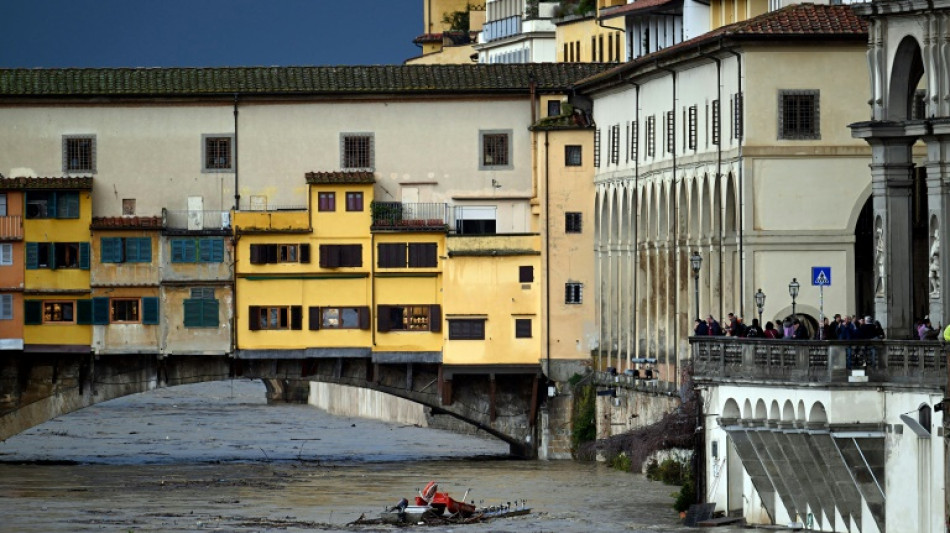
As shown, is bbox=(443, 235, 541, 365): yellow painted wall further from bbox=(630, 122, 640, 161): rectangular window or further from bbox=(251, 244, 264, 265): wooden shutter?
bbox=(630, 122, 640, 161): rectangular window

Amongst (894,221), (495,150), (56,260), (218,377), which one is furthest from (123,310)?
(894,221)

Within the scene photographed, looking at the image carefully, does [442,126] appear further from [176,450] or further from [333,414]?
[333,414]

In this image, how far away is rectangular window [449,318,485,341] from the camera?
96.9 m

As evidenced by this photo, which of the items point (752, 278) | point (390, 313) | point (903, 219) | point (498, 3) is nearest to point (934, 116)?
→ point (903, 219)

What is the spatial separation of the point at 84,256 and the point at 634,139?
1758 cm

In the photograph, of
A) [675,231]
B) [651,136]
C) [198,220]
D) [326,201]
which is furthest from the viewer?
[198,220]

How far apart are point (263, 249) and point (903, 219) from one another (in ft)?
118

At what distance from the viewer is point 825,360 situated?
6278 centimetres

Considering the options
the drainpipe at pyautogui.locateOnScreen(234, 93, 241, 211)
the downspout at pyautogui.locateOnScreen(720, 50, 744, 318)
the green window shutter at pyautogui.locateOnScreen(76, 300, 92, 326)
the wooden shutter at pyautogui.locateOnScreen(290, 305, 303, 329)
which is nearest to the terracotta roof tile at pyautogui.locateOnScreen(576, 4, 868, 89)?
the downspout at pyautogui.locateOnScreen(720, 50, 744, 318)

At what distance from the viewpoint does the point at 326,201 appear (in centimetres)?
9769

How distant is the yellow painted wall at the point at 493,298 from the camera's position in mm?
96875

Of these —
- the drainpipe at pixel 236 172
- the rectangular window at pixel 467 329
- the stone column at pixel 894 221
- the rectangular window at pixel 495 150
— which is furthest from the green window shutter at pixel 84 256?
the stone column at pixel 894 221

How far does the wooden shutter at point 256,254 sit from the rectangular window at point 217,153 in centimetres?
283

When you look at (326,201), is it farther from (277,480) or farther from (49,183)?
(277,480)
